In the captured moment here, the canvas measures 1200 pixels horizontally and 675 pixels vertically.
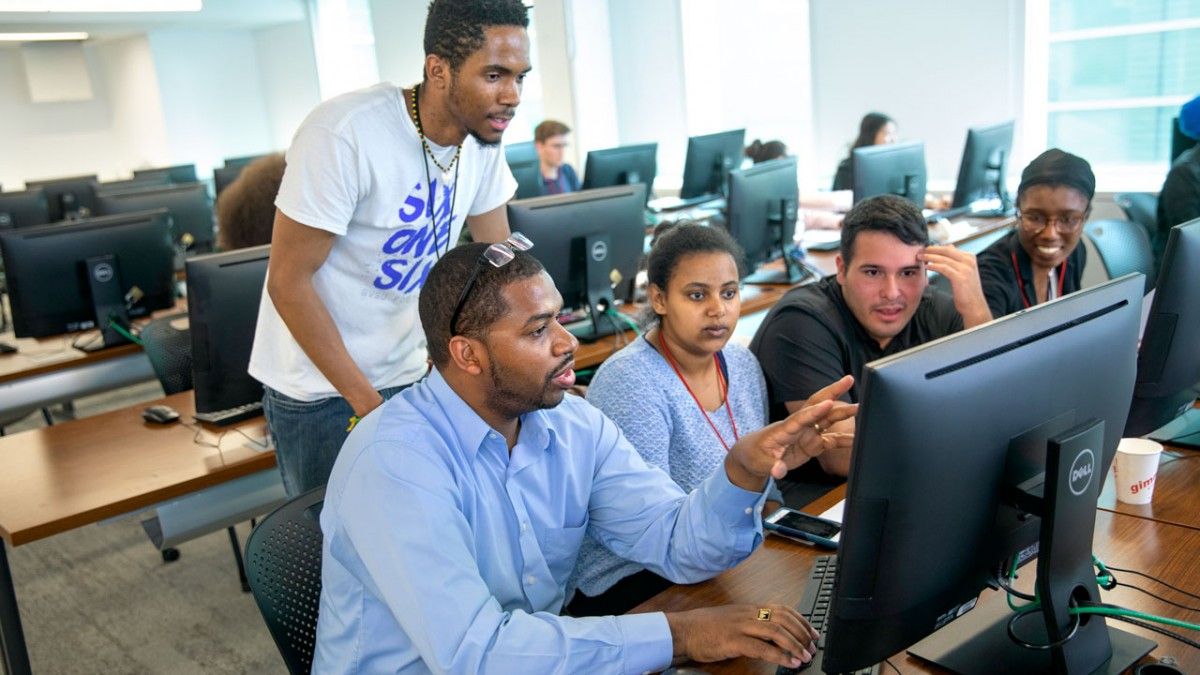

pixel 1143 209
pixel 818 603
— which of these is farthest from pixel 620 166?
pixel 818 603

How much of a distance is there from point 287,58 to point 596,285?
8.96m

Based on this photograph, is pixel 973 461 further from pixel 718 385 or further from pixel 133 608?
pixel 133 608

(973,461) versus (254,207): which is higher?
(254,207)

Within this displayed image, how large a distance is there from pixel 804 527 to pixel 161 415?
1655mm

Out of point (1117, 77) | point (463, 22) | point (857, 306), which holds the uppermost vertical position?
point (463, 22)

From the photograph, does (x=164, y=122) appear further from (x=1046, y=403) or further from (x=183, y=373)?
(x=1046, y=403)

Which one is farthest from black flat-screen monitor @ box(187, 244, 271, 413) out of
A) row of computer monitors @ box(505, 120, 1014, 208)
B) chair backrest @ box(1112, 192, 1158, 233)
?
chair backrest @ box(1112, 192, 1158, 233)

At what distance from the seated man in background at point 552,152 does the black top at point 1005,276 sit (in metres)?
3.29

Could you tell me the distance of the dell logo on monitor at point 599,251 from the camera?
9.18ft

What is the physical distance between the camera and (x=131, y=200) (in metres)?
4.29

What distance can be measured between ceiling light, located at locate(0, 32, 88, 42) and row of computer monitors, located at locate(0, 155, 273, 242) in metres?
2.55

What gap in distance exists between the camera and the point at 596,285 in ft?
9.31

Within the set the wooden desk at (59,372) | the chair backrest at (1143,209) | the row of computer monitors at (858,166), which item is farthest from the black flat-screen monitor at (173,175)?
the chair backrest at (1143,209)

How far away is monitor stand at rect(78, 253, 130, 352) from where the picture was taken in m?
3.10
